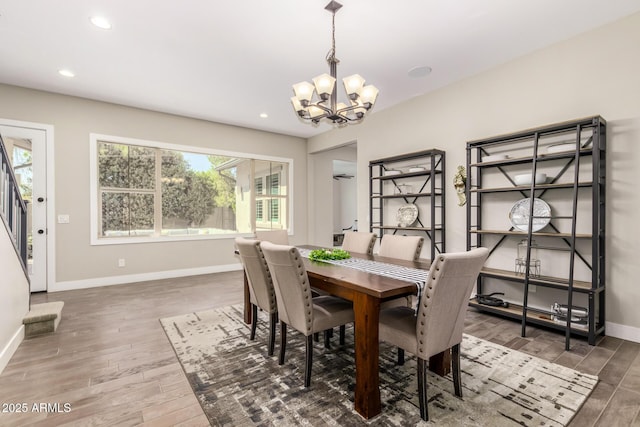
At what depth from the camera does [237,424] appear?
1657mm

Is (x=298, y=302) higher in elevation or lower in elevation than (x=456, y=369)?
higher

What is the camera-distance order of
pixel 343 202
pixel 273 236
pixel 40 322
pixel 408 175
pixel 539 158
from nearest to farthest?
pixel 40 322 → pixel 539 158 → pixel 273 236 → pixel 408 175 → pixel 343 202

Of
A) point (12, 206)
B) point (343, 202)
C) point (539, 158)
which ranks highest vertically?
point (539, 158)

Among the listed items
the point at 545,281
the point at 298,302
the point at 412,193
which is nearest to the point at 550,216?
the point at 545,281

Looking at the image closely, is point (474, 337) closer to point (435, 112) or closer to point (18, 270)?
point (435, 112)

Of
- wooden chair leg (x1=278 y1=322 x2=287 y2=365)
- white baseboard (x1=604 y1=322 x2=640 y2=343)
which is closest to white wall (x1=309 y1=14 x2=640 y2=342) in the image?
white baseboard (x1=604 y1=322 x2=640 y2=343)

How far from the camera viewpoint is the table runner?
192 centimetres

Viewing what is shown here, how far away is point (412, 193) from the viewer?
4.51 meters

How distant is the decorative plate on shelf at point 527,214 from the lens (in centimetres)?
308

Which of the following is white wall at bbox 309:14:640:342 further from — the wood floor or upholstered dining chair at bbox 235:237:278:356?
upholstered dining chair at bbox 235:237:278:356

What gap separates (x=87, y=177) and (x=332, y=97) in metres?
4.23

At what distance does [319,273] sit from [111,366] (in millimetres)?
1773

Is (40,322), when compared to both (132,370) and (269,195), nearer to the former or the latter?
(132,370)

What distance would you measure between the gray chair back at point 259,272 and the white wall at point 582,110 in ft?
9.10
